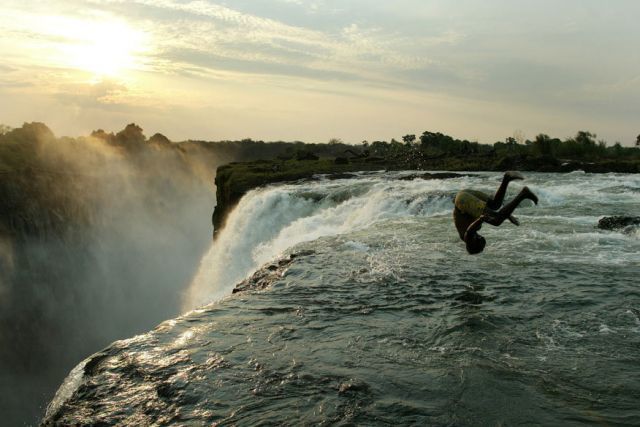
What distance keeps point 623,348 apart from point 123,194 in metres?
74.3

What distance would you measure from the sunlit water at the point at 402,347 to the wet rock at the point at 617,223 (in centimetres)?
98

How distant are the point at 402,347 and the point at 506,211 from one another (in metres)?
2.04

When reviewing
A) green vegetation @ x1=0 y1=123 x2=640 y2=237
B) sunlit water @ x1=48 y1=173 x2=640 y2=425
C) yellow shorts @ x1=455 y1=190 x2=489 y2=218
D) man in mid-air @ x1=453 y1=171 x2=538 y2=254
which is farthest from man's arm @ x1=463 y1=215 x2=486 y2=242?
green vegetation @ x1=0 y1=123 x2=640 y2=237

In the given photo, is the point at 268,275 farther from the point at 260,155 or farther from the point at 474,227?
the point at 260,155

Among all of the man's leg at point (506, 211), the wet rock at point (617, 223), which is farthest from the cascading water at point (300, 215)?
the man's leg at point (506, 211)

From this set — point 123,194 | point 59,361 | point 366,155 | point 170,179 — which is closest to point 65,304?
point 59,361

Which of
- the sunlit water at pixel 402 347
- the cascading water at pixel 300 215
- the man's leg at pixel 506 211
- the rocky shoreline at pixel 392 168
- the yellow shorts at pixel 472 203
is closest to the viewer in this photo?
the sunlit water at pixel 402 347

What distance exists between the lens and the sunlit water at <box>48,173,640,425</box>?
4816 mm

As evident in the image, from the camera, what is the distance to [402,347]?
6.25 meters

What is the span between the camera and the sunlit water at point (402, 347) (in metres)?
4.82

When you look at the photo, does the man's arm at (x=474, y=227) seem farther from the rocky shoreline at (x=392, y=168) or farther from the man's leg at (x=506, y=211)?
the rocky shoreline at (x=392, y=168)

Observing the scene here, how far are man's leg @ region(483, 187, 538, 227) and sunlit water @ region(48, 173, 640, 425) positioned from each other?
1.48m

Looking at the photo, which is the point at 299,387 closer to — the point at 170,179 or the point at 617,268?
the point at 617,268

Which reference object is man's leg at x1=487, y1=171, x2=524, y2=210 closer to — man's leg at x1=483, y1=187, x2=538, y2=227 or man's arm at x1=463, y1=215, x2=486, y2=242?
man's leg at x1=483, y1=187, x2=538, y2=227
